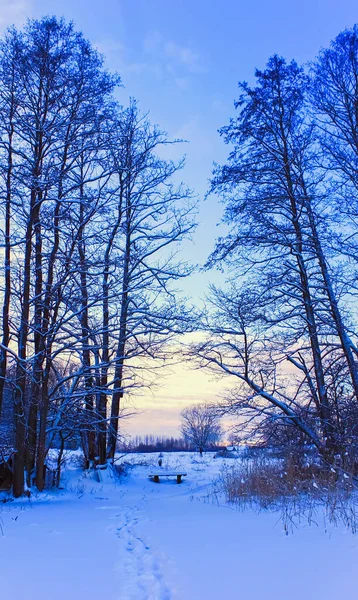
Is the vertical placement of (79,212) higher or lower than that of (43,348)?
higher

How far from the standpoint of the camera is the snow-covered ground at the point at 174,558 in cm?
310

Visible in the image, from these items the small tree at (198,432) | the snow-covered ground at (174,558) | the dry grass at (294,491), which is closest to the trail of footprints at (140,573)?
the snow-covered ground at (174,558)

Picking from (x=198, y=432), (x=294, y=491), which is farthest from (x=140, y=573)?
(x=198, y=432)

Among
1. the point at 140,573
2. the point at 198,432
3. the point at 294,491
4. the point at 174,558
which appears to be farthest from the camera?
the point at 198,432

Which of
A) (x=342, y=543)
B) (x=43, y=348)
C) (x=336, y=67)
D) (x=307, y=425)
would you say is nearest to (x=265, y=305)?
(x=307, y=425)

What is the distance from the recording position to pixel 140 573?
3693 mm

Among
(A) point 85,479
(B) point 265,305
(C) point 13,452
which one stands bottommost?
(A) point 85,479

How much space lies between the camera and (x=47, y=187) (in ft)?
34.2

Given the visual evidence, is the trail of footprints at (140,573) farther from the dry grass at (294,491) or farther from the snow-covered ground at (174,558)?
the dry grass at (294,491)

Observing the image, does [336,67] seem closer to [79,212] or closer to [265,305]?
[265,305]

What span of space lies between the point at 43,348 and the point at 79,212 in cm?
417

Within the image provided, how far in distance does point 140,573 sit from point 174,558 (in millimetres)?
481

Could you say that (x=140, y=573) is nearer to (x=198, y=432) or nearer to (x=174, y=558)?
(x=174, y=558)

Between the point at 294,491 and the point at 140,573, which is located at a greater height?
the point at 294,491
